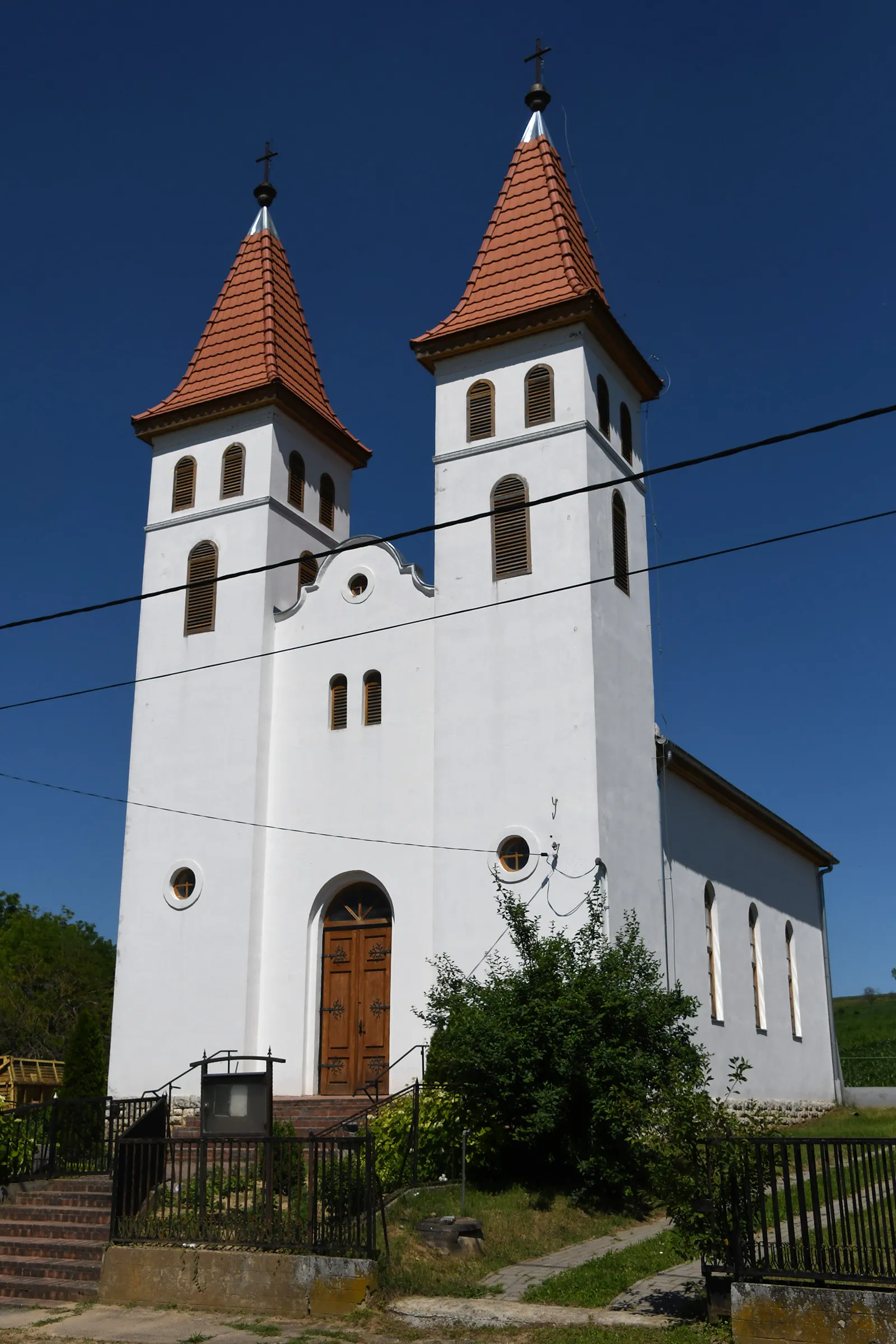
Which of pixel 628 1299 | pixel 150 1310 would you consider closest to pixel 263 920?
pixel 150 1310

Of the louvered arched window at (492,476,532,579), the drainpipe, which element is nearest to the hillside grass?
the drainpipe

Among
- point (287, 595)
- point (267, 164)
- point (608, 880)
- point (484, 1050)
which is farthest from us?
point (267, 164)

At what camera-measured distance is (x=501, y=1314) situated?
11.4m

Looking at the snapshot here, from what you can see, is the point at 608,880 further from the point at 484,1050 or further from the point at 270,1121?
the point at 270,1121

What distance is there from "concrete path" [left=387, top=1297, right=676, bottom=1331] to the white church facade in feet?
23.8

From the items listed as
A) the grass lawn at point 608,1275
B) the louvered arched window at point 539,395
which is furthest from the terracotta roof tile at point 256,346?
the grass lawn at point 608,1275

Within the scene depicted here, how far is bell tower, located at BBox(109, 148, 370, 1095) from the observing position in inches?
854

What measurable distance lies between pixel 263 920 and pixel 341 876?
1639 millimetres

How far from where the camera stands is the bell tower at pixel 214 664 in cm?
2170

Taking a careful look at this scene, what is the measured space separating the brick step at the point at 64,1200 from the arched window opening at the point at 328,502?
13.6 metres

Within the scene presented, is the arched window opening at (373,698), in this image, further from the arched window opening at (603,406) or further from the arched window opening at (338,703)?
the arched window opening at (603,406)

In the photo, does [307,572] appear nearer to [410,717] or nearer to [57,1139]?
[410,717]

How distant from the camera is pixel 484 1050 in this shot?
15719 millimetres

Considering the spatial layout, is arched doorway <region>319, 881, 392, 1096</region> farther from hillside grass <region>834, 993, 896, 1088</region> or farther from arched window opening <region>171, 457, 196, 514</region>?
hillside grass <region>834, 993, 896, 1088</region>
